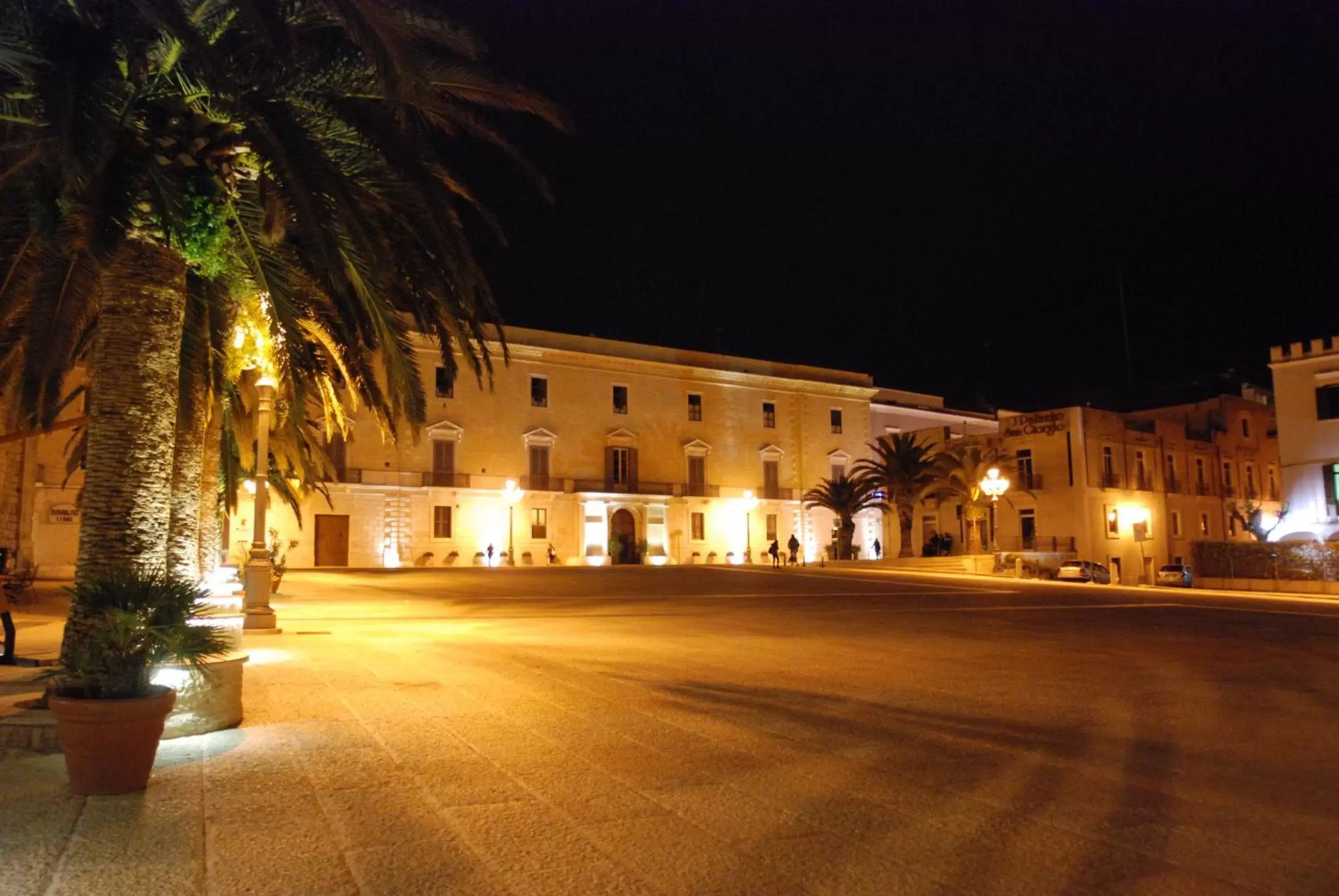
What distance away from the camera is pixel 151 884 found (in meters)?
4.11

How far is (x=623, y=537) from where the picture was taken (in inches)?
2099

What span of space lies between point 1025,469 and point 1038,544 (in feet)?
12.5

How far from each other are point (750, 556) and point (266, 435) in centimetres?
4493

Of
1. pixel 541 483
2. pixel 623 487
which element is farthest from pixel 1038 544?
pixel 541 483

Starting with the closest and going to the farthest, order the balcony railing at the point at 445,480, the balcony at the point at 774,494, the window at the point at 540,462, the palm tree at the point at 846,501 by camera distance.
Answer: the balcony railing at the point at 445,480 < the palm tree at the point at 846,501 < the window at the point at 540,462 < the balcony at the point at 774,494

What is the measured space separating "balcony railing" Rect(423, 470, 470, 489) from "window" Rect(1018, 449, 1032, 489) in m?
27.7

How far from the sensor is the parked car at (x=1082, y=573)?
3983cm

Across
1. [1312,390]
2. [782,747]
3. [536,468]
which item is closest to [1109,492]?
[1312,390]

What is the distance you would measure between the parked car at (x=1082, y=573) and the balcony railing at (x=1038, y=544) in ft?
17.6

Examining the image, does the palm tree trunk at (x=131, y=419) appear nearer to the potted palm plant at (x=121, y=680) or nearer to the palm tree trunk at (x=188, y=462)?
the potted palm plant at (x=121, y=680)

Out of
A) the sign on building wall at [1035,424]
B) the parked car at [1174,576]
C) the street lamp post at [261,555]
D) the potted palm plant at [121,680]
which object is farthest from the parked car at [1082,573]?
the potted palm plant at [121,680]

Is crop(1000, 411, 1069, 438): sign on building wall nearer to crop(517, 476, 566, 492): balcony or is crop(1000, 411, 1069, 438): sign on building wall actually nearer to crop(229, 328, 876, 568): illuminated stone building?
crop(229, 328, 876, 568): illuminated stone building

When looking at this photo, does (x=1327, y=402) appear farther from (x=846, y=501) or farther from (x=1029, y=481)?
(x=846, y=501)

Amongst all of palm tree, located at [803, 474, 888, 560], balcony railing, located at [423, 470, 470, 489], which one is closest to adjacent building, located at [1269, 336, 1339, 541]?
palm tree, located at [803, 474, 888, 560]
